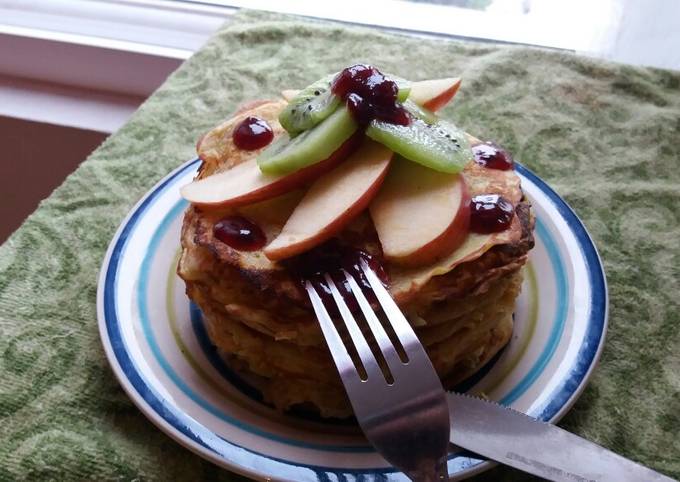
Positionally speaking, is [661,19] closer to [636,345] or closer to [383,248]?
[636,345]

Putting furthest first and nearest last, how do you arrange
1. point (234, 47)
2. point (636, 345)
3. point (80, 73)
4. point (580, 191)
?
point (80, 73), point (234, 47), point (580, 191), point (636, 345)

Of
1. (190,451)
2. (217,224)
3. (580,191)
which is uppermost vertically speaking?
(217,224)

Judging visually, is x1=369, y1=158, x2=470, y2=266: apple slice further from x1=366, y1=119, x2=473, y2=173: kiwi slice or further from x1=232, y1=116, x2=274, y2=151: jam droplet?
x1=232, y1=116, x2=274, y2=151: jam droplet

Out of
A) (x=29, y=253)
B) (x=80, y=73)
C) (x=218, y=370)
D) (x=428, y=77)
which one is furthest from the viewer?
(x=80, y=73)

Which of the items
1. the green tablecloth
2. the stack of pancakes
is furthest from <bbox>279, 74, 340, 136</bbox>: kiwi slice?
the green tablecloth

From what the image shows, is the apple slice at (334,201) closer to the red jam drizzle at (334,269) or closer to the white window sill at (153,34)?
the red jam drizzle at (334,269)

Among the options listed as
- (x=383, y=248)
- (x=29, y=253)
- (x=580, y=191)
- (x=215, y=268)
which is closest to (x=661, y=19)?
(x=580, y=191)
